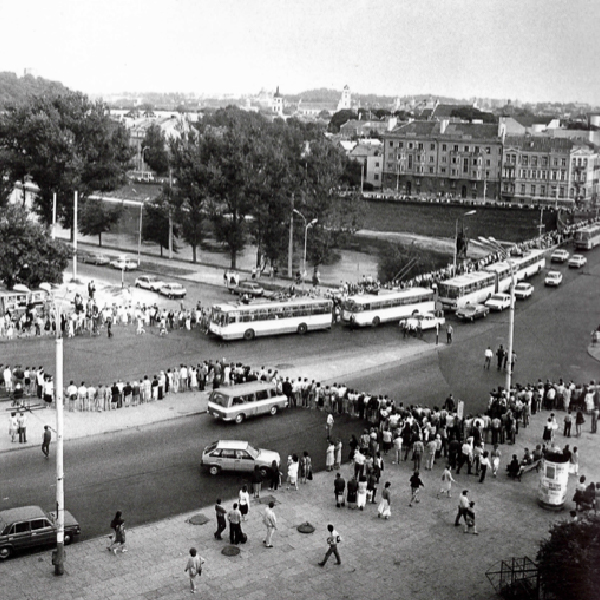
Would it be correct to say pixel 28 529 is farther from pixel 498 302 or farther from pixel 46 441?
pixel 498 302

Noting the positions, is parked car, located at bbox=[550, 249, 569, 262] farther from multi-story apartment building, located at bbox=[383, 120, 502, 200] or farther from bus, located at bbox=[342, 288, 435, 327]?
multi-story apartment building, located at bbox=[383, 120, 502, 200]

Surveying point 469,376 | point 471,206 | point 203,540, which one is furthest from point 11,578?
point 471,206

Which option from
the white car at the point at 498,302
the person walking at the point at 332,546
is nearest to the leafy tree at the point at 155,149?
the white car at the point at 498,302

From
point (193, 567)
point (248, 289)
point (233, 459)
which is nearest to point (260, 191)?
point (248, 289)

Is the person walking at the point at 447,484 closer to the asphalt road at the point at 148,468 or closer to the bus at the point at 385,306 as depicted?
the asphalt road at the point at 148,468

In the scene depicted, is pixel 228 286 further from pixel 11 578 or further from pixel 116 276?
pixel 11 578

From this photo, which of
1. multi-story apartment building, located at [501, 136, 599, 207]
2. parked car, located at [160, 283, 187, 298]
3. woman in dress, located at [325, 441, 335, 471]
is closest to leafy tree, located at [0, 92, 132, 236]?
parked car, located at [160, 283, 187, 298]
